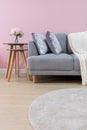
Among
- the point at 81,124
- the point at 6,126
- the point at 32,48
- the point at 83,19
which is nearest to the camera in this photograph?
the point at 81,124

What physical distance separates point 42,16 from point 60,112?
2.64 meters

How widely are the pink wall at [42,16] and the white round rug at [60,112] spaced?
6.27 feet

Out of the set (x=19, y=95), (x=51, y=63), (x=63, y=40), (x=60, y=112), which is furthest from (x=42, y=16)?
(x=60, y=112)

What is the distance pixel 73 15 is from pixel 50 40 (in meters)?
0.84

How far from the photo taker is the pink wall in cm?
423

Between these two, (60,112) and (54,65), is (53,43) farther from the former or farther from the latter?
(60,112)

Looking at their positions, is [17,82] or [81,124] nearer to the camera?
[81,124]

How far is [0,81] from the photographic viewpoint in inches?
146

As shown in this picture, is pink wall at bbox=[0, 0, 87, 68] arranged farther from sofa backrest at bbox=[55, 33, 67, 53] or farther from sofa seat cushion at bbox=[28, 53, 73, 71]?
sofa seat cushion at bbox=[28, 53, 73, 71]

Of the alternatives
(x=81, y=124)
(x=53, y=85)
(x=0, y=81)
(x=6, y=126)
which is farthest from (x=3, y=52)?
(x=81, y=124)

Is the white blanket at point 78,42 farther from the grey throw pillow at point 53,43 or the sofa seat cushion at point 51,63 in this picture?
the sofa seat cushion at point 51,63

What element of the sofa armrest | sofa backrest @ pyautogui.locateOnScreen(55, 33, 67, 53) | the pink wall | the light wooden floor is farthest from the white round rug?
the pink wall

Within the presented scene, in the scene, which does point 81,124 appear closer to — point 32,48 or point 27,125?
point 27,125

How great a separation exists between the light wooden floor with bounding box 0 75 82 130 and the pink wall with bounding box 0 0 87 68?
3.30ft
